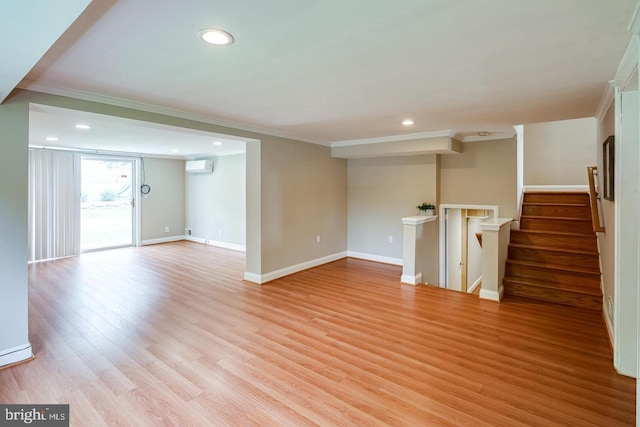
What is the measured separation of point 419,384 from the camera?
2.32 m

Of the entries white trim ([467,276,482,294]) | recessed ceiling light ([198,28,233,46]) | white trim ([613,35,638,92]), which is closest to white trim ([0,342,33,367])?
recessed ceiling light ([198,28,233,46])

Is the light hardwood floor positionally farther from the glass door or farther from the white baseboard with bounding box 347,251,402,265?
the glass door

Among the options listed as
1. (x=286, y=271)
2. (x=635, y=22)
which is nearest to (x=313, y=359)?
(x=286, y=271)

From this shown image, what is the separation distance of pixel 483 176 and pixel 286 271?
3729mm

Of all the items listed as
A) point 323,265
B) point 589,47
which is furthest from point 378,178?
point 589,47

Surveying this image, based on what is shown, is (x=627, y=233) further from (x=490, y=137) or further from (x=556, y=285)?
(x=490, y=137)

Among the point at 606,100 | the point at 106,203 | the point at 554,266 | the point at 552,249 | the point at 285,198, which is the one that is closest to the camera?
the point at 606,100

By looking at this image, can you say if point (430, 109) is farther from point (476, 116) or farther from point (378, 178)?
point (378, 178)

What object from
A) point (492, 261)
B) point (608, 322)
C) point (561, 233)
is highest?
point (561, 233)

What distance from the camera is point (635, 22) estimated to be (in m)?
1.59

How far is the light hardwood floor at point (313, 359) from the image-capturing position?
204 cm

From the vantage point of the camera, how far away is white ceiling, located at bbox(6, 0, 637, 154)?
1.55 m

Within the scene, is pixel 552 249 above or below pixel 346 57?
below

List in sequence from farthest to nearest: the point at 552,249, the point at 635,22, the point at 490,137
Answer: the point at 490,137
the point at 552,249
the point at 635,22
